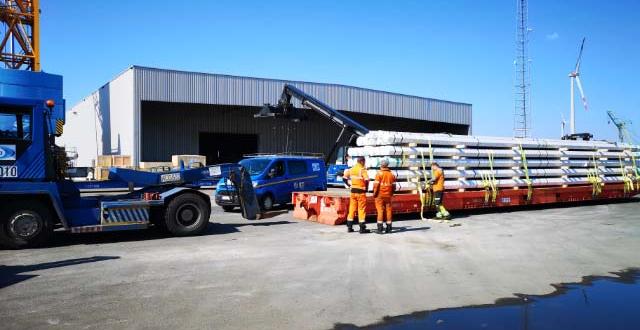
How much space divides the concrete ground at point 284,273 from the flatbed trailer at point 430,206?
101 centimetres

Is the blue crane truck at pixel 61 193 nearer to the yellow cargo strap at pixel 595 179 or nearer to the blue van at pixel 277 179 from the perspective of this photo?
the blue van at pixel 277 179

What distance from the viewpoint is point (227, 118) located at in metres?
38.0

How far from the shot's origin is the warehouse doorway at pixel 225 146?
1540 inches

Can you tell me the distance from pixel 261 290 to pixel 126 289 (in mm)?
1656

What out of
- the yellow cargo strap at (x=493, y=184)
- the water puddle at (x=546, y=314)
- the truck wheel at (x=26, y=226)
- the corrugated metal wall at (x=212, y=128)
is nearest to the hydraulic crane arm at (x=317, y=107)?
the yellow cargo strap at (x=493, y=184)

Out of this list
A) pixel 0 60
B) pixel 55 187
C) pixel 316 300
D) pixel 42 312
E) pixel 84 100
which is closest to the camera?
pixel 42 312

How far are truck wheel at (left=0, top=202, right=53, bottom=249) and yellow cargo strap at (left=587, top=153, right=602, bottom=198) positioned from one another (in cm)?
1679

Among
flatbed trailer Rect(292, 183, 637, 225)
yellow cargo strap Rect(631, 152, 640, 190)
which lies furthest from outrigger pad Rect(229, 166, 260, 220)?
yellow cargo strap Rect(631, 152, 640, 190)

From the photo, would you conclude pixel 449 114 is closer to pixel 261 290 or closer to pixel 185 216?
pixel 185 216

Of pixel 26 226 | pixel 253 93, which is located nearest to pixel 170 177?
pixel 26 226

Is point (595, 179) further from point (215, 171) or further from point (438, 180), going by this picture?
point (215, 171)

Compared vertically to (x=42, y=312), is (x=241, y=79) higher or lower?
higher

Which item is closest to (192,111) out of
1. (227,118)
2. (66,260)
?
(227,118)

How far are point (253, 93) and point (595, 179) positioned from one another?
21.7m
